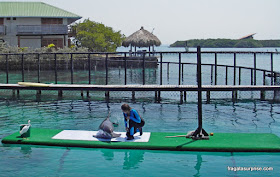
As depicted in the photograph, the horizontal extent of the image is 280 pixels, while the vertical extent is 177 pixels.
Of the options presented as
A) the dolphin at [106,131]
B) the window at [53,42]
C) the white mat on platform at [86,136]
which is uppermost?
the window at [53,42]

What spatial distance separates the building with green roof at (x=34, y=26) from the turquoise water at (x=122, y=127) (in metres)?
30.4

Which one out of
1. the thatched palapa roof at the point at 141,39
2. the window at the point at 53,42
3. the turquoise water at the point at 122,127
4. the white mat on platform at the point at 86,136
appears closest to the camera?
the turquoise water at the point at 122,127

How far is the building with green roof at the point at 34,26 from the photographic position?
192ft

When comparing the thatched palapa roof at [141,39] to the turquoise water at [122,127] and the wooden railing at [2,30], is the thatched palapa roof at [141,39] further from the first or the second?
the turquoise water at [122,127]

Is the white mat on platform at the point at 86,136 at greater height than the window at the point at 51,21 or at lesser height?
lesser

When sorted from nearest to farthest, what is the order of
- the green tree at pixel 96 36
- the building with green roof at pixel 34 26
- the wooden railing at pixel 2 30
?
the building with green roof at pixel 34 26, the wooden railing at pixel 2 30, the green tree at pixel 96 36

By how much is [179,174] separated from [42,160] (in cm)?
380

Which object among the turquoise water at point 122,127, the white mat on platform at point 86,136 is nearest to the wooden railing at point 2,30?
the turquoise water at point 122,127

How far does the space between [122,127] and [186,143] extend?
520cm

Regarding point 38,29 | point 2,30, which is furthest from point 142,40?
point 2,30

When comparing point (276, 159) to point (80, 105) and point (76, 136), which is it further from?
point (80, 105)

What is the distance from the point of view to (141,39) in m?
59.4

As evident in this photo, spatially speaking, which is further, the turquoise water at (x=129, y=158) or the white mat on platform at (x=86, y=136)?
the white mat on platform at (x=86, y=136)

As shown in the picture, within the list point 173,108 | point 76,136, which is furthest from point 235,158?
point 173,108
